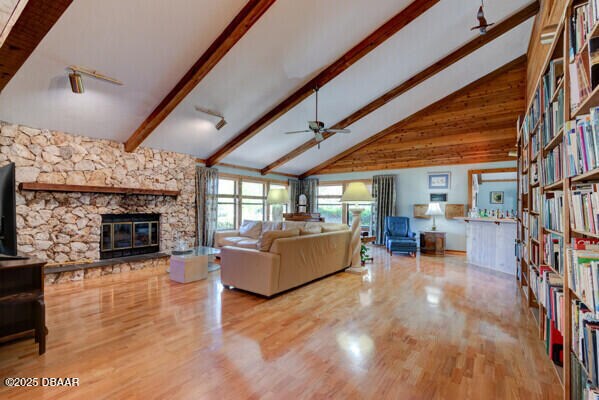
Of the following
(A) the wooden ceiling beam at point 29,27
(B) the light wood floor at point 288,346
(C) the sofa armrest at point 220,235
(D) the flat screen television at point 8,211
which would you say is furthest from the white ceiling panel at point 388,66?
(D) the flat screen television at point 8,211

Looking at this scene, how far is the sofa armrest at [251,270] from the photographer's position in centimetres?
358

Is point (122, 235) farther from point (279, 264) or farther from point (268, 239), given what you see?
point (279, 264)

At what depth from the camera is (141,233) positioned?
18.7 feet

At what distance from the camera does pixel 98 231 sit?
5047mm

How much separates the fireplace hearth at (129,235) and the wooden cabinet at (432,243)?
21.2 ft

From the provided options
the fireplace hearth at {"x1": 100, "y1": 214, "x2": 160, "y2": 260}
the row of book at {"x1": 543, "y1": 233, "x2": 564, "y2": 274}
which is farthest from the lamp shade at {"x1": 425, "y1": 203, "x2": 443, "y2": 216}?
the fireplace hearth at {"x1": 100, "y1": 214, "x2": 160, "y2": 260}

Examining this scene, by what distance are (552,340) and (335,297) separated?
2168 mm

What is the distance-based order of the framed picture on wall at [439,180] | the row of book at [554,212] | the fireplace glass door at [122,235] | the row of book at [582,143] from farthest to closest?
1. the framed picture on wall at [439,180]
2. the fireplace glass door at [122,235]
3. the row of book at [554,212]
4. the row of book at [582,143]

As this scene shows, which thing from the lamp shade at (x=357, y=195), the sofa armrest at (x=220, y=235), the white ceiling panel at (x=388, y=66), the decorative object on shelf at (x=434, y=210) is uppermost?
the white ceiling panel at (x=388, y=66)

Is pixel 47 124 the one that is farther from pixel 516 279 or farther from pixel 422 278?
pixel 516 279

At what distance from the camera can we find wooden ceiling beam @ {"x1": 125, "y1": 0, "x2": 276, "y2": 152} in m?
3.20

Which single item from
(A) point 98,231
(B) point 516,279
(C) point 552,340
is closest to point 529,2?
(B) point 516,279

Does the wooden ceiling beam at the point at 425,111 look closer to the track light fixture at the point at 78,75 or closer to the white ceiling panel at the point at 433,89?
the white ceiling panel at the point at 433,89

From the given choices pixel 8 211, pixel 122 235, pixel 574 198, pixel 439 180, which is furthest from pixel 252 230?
pixel 574 198
